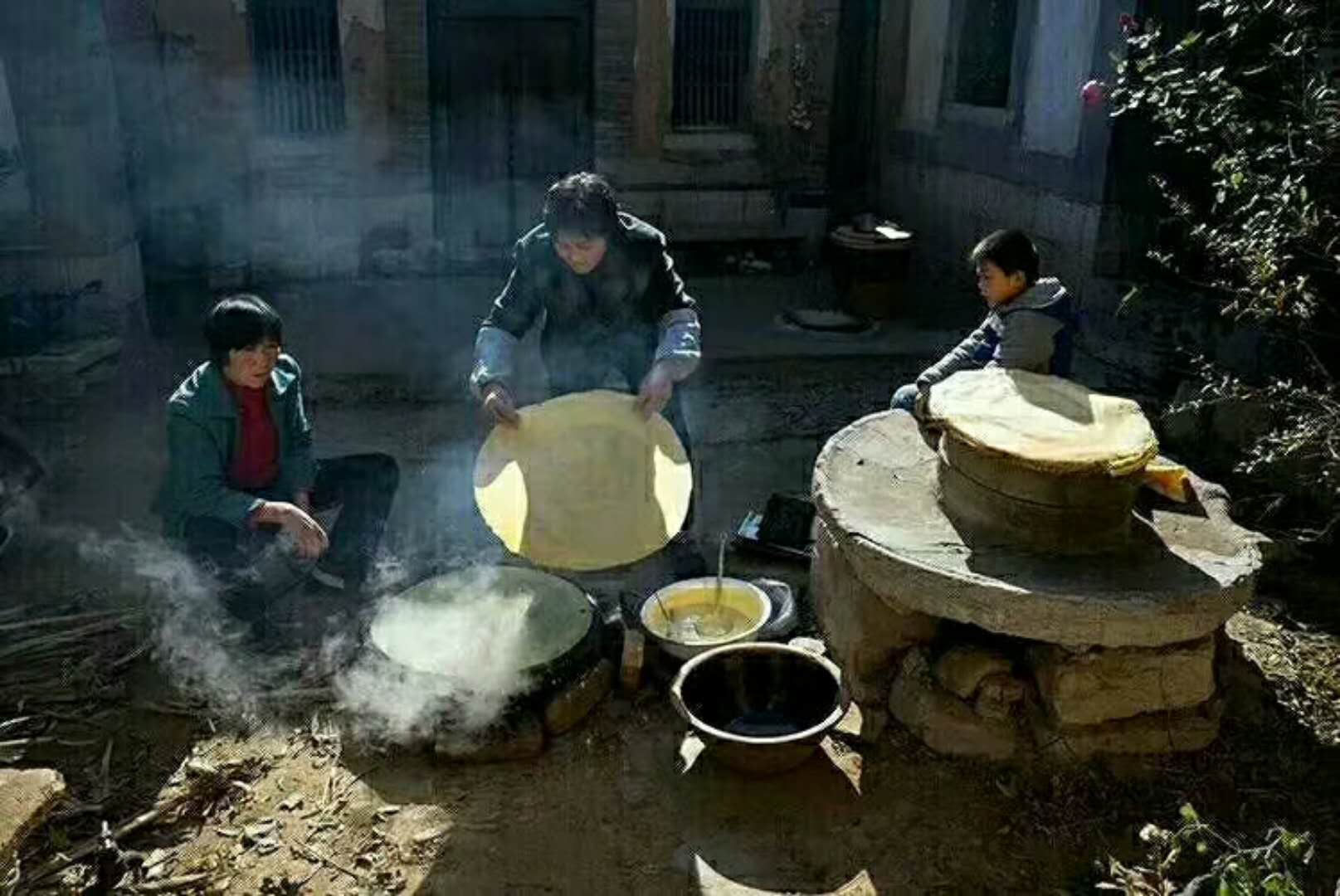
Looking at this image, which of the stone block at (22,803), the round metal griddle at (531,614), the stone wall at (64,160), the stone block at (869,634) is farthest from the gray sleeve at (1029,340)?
the stone wall at (64,160)

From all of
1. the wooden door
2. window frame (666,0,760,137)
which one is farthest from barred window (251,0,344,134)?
window frame (666,0,760,137)

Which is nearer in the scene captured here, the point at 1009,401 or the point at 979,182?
the point at 1009,401

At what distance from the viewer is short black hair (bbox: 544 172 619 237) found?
15.7ft

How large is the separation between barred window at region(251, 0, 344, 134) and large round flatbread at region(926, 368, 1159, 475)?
8.33m

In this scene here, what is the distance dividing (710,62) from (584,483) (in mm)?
8182

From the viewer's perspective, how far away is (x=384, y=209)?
1085 cm

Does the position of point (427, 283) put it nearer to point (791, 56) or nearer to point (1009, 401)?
point (791, 56)

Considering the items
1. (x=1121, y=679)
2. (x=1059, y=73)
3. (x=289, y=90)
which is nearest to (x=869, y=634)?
(x=1121, y=679)

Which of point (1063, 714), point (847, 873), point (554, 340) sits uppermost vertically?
point (554, 340)

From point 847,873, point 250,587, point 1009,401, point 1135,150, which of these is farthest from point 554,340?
point 1135,150

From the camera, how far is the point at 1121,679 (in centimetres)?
396

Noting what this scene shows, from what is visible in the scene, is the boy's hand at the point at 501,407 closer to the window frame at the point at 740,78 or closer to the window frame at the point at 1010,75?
the window frame at the point at 1010,75

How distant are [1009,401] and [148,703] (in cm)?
380

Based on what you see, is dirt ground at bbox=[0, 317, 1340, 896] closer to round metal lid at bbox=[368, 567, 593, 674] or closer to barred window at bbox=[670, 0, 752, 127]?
round metal lid at bbox=[368, 567, 593, 674]
